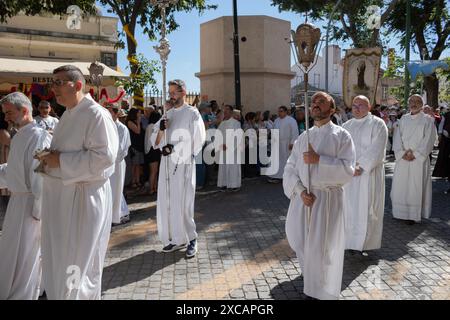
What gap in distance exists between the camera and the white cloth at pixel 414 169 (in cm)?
767

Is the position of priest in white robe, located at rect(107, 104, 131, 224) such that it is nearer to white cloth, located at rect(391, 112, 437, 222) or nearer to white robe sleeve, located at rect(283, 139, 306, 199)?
white robe sleeve, located at rect(283, 139, 306, 199)

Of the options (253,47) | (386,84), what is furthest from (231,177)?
(386,84)

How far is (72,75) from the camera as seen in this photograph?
3635 millimetres

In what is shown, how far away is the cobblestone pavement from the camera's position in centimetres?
476

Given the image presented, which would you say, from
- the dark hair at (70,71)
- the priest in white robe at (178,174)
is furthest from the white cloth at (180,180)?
the dark hair at (70,71)

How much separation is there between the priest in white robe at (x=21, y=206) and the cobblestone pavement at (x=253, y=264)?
2.96ft

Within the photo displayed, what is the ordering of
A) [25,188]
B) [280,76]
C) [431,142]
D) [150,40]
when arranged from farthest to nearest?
[280,76]
[150,40]
[431,142]
[25,188]

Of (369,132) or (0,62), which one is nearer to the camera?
(369,132)

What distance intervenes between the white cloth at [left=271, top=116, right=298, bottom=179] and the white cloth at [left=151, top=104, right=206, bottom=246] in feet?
20.0

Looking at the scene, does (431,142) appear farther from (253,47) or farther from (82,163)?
(253,47)

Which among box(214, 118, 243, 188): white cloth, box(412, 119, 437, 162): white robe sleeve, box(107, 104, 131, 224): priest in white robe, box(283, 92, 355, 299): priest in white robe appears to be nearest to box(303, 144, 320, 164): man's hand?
box(283, 92, 355, 299): priest in white robe

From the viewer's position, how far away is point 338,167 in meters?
4.21

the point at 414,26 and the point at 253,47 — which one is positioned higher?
the point at 414,26

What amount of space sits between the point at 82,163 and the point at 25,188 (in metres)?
0.84
